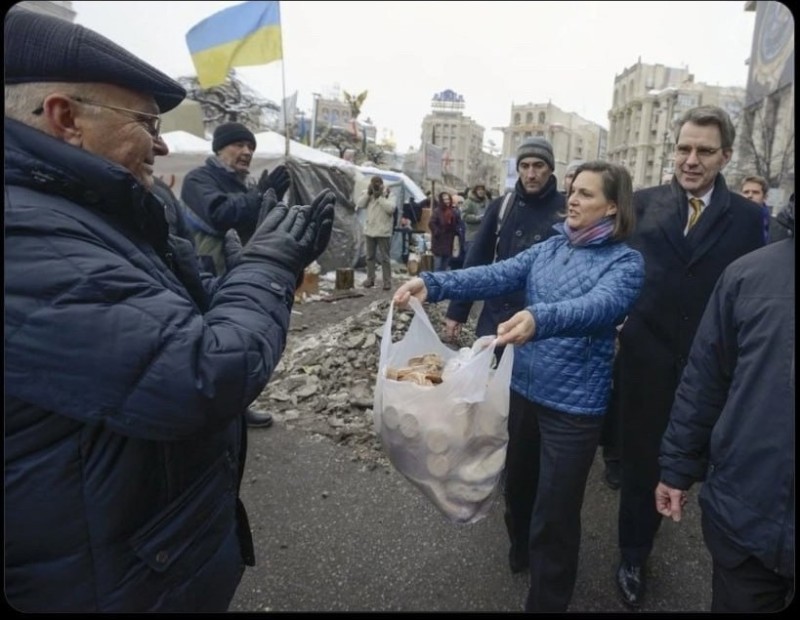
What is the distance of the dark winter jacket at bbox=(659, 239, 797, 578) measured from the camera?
53.7 inches

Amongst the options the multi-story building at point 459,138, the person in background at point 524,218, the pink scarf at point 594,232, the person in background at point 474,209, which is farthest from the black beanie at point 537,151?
the multi-story building at point 459,138

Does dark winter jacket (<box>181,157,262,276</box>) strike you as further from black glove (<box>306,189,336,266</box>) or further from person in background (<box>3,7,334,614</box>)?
person in background (<box>3,7,334,614</box>)

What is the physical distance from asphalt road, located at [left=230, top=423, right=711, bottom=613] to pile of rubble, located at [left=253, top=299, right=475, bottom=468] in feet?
1.53

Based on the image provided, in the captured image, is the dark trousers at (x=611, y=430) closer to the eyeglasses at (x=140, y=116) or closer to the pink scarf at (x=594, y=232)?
the pink scarf at (x=594, y=232)

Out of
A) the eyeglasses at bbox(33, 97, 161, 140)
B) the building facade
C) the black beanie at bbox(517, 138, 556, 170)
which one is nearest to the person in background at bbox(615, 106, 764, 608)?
the black beanie at bbox(517, 138, 556, 170)

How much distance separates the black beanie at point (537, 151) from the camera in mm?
3142

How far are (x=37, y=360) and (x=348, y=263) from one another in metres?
10.7

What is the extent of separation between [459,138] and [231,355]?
9195 centimetres

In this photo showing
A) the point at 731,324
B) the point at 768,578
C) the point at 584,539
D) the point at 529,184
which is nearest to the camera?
the point at 768,578

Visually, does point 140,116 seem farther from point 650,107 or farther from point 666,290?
point 650,107

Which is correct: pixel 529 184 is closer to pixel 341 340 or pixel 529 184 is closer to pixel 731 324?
pixel 731 324

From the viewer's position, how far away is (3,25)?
108cm

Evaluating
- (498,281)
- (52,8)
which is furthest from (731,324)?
(52,8)

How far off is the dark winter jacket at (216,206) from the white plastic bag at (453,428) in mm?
2090
